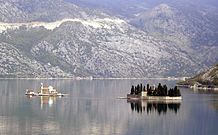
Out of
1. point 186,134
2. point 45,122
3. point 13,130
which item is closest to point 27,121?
point 45,122

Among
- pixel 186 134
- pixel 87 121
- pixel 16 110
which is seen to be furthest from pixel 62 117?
pixel 186 134

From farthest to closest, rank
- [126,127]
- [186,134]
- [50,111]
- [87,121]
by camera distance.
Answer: [50,111], [87,121], [126,127], [186,134]

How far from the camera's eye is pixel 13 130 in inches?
5556

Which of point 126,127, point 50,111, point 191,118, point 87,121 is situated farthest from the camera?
point 50,111

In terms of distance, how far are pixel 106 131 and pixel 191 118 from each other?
38850 millimetres

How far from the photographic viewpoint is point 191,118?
174 m

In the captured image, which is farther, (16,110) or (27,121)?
(16,110)

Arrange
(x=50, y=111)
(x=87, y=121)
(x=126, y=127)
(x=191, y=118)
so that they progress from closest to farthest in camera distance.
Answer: (x=126, y=127) < (x=87, y=121) < (x=191, y=118) < (x=50, y=111)

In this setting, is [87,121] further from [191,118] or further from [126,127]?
[191,118]

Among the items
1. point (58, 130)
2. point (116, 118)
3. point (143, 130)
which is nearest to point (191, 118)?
point (116, 118)

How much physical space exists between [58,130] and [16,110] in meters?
55.3

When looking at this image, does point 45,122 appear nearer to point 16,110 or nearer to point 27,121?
point 27,121

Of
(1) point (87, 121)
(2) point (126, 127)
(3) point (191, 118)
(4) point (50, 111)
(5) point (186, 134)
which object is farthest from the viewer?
(4) point (50, 111)

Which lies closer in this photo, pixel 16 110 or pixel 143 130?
pixel 143 130
